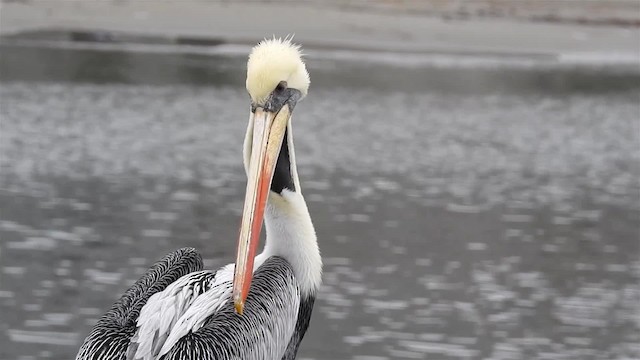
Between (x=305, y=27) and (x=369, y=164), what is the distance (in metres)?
10.2

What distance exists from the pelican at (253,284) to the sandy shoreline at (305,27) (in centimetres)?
1765

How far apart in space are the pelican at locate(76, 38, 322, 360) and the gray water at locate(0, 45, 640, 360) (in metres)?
2.06

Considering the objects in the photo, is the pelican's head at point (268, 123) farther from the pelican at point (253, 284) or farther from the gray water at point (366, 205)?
the gray water at point (366, 205)

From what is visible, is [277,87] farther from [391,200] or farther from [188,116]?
[188,116]

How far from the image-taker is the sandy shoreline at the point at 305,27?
22141 mm

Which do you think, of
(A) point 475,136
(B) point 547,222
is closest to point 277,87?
(B) point 547,222

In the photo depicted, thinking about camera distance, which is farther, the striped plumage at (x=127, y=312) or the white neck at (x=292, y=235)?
the white neck at (x=292, y=235)

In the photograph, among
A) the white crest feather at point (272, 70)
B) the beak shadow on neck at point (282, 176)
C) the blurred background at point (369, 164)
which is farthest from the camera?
the blurred background at point (369, 164)

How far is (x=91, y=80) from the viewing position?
18.1 meters

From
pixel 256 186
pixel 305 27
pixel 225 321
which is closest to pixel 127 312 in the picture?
pixel 225 321

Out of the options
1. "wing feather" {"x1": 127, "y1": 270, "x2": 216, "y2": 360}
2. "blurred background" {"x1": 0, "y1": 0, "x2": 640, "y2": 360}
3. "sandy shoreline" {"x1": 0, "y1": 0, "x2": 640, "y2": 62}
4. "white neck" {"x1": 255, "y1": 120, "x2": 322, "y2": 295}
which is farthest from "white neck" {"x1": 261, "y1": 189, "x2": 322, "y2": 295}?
"sandy shoreline" {"x1": 0, "y1": 0, "x2": 640, "y2": 62}

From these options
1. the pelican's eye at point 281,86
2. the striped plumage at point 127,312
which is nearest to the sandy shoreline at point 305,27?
the striped plumage at point 127,312

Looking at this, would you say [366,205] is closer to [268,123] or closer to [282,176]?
[282,176]

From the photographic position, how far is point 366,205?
392 inches
